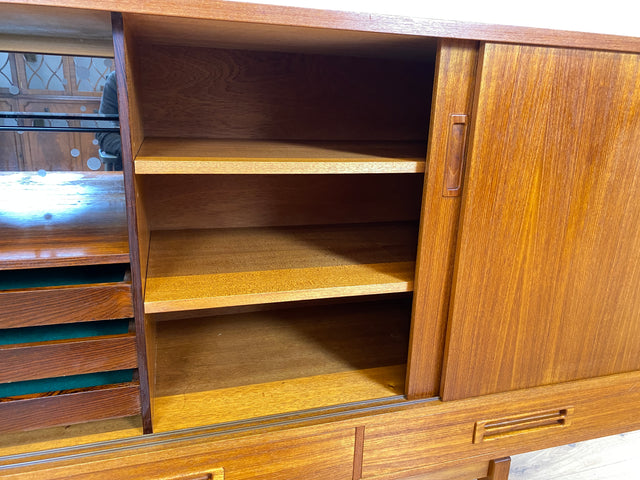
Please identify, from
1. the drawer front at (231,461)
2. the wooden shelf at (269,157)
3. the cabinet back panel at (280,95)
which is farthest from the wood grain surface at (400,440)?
the cabinet back panel at (280,95)

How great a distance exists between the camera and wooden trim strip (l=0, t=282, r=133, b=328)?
712 millimetres

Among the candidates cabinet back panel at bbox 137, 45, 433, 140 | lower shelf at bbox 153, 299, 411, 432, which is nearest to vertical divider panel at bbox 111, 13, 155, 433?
lower shelf at bbox 153, 299, 411, 432

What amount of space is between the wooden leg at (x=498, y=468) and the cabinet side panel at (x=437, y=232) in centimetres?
25

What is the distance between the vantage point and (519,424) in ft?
3.33

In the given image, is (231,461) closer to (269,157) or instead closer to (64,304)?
(64,304)

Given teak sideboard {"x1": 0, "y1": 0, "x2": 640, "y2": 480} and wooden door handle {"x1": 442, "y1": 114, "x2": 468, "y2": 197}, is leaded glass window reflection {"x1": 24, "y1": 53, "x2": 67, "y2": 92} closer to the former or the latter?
teak sideboard {"x1": 0, "y1": 0, "x2": 640, "y2": 480}

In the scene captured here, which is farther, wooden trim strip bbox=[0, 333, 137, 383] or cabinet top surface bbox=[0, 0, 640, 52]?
wooden trim strip bbox=[0, 333, 137, 383]

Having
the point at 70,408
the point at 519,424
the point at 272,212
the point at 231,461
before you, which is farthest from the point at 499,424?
the point at 70,408

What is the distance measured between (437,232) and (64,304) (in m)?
0.60

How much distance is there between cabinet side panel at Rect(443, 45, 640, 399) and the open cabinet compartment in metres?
0.13

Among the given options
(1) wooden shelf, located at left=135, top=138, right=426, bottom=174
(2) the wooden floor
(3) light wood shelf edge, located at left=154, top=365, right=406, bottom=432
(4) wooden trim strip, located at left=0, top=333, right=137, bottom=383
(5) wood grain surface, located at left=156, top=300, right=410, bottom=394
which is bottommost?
(2) the wooden floor

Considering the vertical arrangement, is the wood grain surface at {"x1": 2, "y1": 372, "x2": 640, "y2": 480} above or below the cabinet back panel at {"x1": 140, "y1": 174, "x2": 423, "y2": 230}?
below

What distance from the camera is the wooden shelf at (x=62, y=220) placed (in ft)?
2.33

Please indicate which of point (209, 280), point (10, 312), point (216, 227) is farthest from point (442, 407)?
point (10, 312)
